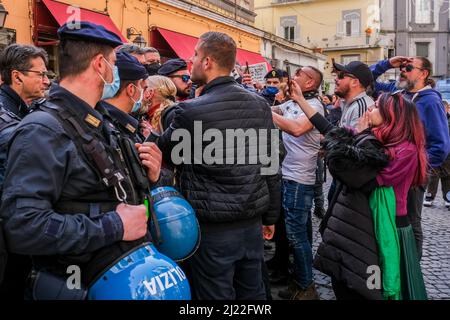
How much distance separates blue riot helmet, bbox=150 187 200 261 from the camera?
90.3 inches

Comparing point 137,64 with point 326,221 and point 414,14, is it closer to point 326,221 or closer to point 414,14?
point 326,221

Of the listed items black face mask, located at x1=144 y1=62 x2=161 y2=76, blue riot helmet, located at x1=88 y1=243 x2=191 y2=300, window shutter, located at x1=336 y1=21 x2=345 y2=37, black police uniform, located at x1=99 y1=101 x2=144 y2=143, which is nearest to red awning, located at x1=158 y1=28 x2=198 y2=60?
black face mask, located at x1=144 y1=62 x2=161 y2=76

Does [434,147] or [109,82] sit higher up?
[109,82]

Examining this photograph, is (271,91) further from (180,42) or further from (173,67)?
(180,42)

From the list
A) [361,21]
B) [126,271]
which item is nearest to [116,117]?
[126,271]

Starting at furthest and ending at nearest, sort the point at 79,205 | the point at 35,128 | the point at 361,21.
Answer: the point at 361,21 < the point at 79,205 < the point at 35,128

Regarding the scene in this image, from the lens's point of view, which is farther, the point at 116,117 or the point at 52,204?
the point at 116,117

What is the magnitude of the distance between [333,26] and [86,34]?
38784 millimetres

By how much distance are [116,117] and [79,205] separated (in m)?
0.76

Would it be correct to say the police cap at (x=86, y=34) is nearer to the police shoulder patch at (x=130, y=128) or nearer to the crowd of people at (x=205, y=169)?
the crowd of people at (x=205, y=169)

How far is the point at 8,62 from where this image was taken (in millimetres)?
3207

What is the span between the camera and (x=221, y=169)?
262cm

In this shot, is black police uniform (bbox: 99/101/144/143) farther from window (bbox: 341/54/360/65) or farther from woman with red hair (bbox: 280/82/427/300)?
window (bbox: 341/54/360/65)

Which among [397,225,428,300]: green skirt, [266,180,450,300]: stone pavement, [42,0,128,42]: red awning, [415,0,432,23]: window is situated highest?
[415,0,432,23]: window
